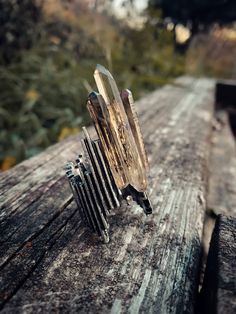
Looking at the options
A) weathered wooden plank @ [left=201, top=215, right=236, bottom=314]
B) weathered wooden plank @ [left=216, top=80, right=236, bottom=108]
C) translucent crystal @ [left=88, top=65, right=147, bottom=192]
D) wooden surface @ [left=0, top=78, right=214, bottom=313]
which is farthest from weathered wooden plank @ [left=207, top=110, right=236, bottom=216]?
weathered wooden plank @ [left=216, top=80, right=236, bottom=108]

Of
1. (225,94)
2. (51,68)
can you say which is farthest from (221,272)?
(225,94)

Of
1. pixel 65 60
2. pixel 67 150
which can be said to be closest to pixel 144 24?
pixel 65 60

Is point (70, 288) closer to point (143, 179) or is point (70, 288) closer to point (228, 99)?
point (143, 179)

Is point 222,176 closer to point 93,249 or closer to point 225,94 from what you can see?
point 93,249

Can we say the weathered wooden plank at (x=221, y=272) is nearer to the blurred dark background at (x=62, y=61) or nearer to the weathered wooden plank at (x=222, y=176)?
the weathered wooden plank at (x=222, y=176)

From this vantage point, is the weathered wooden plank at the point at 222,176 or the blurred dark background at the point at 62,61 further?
the blurred dark background at the point at 62,61

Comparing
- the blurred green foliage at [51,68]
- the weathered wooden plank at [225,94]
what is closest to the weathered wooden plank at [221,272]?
the blurred green foliage at [51,68]
